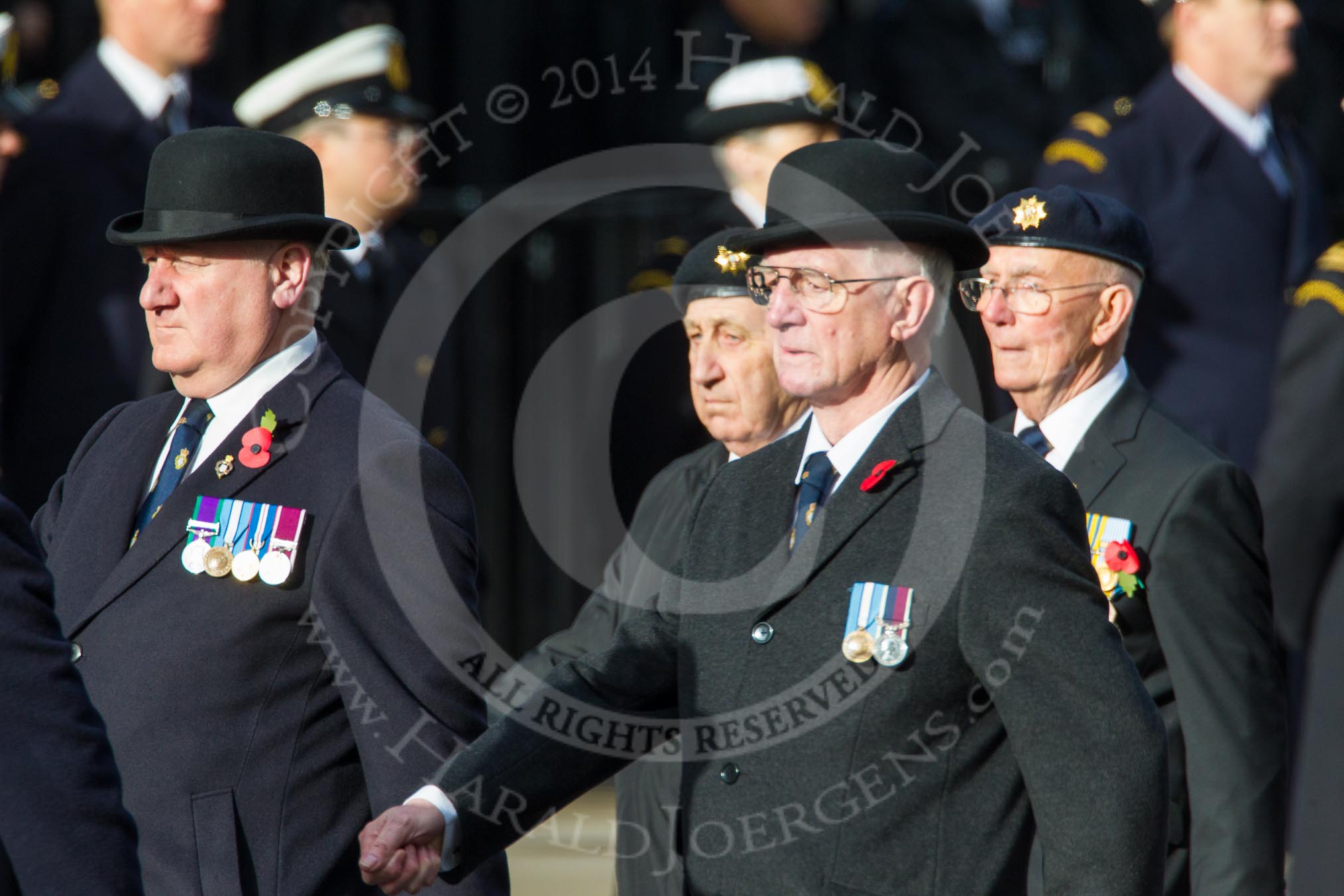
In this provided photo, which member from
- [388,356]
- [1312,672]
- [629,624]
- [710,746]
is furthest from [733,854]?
[388,356]

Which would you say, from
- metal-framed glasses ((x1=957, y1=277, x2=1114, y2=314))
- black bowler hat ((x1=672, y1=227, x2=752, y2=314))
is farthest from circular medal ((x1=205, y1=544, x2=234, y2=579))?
metal-framed glasses ((x1=957, y1=277, x2=1114, y2=314))

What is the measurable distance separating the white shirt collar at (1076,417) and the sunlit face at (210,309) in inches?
69.5

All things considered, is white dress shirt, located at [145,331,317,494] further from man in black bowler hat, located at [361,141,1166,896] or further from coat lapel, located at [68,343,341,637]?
man in black bowler hat, located at [361,141,1166,896]

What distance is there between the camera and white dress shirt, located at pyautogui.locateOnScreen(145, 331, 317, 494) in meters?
3.69

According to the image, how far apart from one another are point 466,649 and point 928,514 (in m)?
0.85

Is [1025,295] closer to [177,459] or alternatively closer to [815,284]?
[815,284]

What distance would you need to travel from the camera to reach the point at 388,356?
21.6 feet

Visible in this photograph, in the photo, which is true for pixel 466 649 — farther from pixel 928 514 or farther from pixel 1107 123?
pixel 1107 123

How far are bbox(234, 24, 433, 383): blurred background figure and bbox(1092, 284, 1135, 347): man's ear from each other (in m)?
2.49

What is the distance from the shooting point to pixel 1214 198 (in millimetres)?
6516

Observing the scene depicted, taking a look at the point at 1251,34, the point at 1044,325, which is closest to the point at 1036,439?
the point at 1044,325

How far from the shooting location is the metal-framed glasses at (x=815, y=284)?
3.38m

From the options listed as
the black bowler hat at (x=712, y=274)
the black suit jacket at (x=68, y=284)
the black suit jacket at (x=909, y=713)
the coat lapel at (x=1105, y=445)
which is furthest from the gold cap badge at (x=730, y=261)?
the black suit jacket at (x=68, y=284)

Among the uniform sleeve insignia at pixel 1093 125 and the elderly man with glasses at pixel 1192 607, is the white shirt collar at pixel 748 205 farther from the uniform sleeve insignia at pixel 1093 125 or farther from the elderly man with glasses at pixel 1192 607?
the elderly man with glasses at pixel 1192 607
